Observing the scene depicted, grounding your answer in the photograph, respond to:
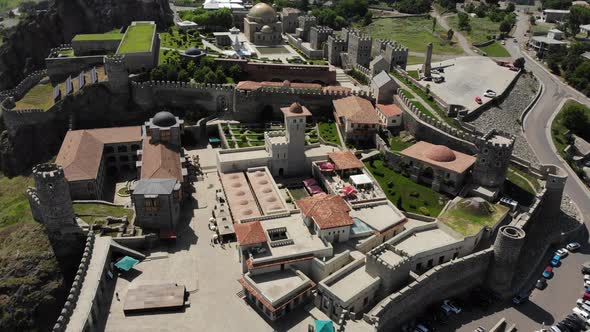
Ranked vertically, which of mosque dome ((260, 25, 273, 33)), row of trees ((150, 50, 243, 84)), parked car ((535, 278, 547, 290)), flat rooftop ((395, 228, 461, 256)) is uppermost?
mosque dome ((260, 25, 273, 33))

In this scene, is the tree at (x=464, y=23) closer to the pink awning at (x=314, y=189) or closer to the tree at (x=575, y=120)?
the tree at (x=575, y=120)

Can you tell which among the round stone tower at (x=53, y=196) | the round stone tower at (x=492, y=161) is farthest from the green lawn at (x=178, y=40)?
the round stone tower at (x=492, y=161)

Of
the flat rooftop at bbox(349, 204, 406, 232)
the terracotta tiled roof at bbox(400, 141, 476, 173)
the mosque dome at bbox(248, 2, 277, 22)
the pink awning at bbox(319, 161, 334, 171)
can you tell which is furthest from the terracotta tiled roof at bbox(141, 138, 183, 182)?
the mosque dome at bbox(248, 2, 277, 22)

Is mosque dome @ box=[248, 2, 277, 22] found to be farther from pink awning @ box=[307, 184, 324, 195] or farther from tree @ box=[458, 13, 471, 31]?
tree @ box=[458, 13, 471, 31]

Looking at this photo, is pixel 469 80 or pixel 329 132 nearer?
pixel 329 132

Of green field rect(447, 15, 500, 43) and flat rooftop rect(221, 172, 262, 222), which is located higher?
green field rect(447, 15, 500, 43)

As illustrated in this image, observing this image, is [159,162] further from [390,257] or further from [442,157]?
[442,157]

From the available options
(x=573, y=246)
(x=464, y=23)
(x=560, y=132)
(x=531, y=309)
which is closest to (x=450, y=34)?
(x=464, y=23)

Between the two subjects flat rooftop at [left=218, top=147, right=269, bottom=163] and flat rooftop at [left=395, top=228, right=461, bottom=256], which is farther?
flat rooftop at [left=218, top=147, right=269, bottom=163]
